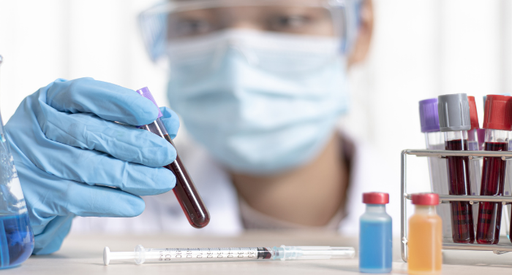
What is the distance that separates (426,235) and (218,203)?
1327 mm

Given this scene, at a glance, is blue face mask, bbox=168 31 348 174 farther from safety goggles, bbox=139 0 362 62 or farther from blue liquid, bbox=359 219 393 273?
blue liquid, bbox=359 219 393 273

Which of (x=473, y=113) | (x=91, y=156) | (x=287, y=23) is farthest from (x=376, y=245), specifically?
(x=287, y=23)

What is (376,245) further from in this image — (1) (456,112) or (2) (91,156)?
(2) (91,156)

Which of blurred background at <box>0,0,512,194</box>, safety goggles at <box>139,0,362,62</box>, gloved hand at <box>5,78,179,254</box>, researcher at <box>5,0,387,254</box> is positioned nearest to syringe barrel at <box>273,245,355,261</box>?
gloved hand at <box>5,78,179,254</box>

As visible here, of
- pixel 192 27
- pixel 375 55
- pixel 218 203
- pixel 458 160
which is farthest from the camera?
pixel 375 55

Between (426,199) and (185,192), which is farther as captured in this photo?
(185,192)

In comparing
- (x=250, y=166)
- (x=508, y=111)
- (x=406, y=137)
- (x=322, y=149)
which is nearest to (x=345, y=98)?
(x=322, y=149)

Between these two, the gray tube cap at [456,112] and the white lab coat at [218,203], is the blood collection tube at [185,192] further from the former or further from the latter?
the white lab coat at [218,203]

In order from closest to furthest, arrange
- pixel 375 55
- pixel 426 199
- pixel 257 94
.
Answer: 1. pixel 426 199
2. pixel 257 94
3. pixel 375 55

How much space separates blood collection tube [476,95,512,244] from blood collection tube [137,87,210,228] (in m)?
Answer: 0.42

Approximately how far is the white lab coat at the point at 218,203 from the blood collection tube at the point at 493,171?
1061mm

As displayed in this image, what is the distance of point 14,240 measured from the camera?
56 centimetres

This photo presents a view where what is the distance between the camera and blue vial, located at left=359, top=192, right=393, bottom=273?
0.54m

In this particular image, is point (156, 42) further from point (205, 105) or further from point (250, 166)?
point (250, 166)
